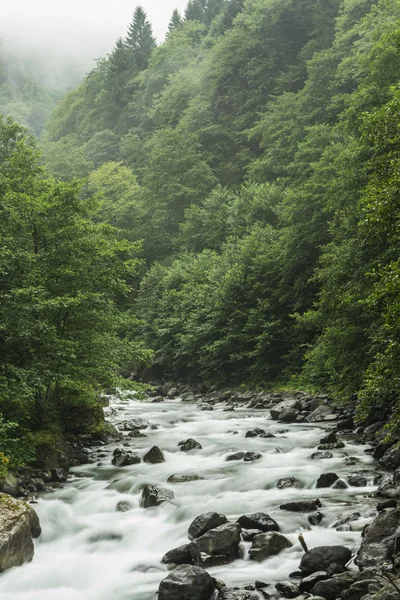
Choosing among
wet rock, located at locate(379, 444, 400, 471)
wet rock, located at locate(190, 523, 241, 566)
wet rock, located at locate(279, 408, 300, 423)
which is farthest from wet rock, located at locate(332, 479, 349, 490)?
wet rock, located at locate(279, 408, 300, 423)

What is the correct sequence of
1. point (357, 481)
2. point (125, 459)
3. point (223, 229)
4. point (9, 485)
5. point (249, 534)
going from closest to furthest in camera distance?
point (249, 534)
point (357, 481)
point (9, 485)
point (125, 459)
point (223, 229)

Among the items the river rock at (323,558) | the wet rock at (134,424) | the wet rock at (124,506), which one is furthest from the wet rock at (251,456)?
the wet rock at (134,424)

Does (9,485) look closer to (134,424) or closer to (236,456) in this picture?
(236,456)

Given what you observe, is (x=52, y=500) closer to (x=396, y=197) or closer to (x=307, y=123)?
(x=396, y=197)

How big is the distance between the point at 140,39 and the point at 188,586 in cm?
10527

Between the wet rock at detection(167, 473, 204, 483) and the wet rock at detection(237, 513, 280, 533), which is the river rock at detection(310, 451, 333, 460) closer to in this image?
the wet rock at detection(167, 473, 204, 483)

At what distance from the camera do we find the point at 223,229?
47.2 meters

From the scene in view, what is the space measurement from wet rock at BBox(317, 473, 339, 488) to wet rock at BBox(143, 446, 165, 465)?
5029 mm

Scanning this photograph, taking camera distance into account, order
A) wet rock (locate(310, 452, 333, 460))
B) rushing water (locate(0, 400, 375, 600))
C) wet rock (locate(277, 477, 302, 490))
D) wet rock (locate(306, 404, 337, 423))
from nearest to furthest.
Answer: rushing water (locate(0, 400, 375, 600)) < wet rock (locate(277, 477, 302, 490)) < wet rock (locate(310, 452, 333, 460)) < wet rock (locate(306, 404, 337, 423))

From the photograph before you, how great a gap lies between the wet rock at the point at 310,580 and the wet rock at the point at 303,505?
2.78 m

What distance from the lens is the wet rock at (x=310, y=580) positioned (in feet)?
25.4

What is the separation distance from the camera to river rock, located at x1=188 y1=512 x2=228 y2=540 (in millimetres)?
9938

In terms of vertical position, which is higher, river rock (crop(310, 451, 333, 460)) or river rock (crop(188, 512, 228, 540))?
river rock (crop(188, 512, 228, 540))

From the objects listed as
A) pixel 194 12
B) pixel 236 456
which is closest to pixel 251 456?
pixel 236 456
